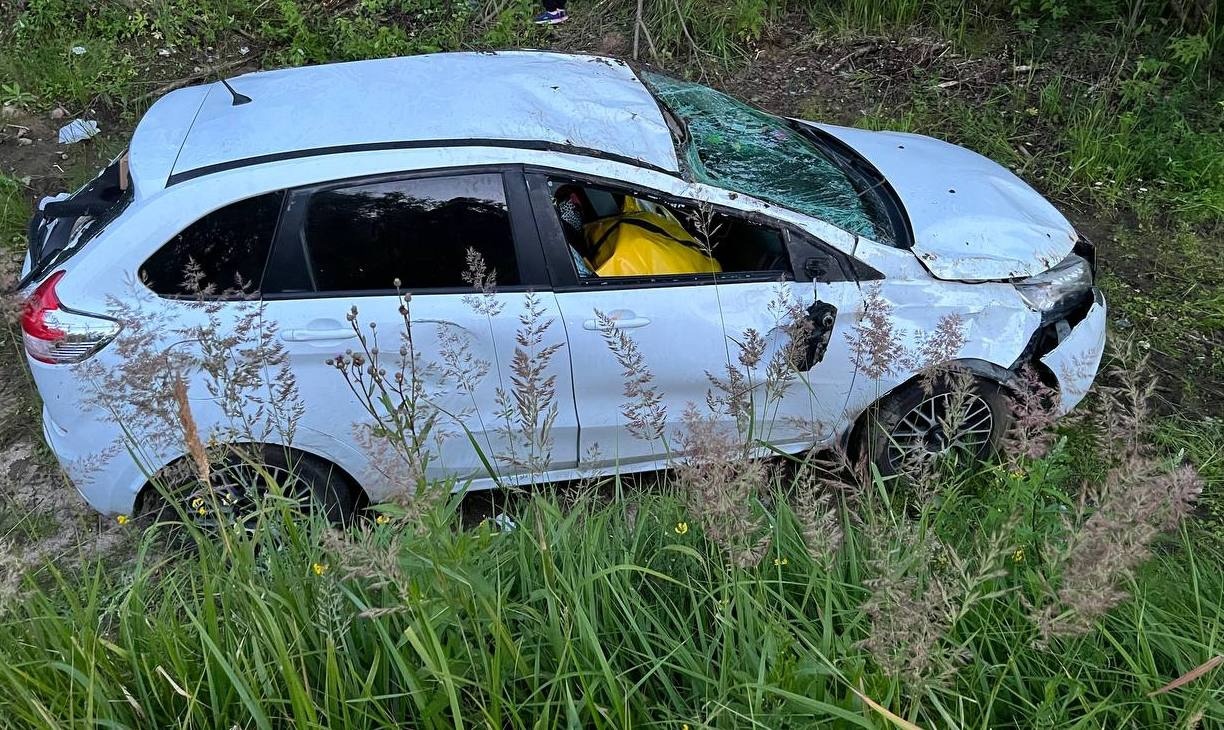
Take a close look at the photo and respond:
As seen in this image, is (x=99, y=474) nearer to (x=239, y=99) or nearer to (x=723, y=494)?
(x=239, y=99)

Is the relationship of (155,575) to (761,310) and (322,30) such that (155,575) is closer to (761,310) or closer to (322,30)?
(761,310)

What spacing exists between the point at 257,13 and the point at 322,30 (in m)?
0.65

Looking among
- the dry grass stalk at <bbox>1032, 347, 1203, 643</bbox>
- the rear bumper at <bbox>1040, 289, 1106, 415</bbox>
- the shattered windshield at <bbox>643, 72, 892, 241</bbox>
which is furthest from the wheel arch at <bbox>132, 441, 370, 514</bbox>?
the rear bumper at <bbox>1040, 289, 1106, 415</bbox>

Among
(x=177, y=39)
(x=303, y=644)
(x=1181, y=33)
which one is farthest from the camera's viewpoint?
(x=177, y=39)

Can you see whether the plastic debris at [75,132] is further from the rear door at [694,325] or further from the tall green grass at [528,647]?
the tall green grass at [528,647]

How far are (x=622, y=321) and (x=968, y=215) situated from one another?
1557 millimetres

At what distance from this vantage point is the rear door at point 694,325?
10.1 ft

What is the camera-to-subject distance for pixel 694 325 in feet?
10.3

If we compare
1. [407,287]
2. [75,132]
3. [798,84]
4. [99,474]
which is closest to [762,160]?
[407,287]

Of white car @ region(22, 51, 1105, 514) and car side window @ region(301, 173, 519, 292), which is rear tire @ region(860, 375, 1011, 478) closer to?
white car @ region(22, 51, 1105, 514)

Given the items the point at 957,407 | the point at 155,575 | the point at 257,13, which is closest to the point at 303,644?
the point at 155,575

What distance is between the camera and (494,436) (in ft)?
10.7

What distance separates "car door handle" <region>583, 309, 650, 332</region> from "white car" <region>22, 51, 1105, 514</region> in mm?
11

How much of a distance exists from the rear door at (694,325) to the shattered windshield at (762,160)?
19 centimetres
